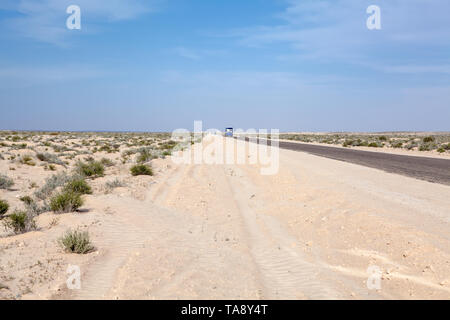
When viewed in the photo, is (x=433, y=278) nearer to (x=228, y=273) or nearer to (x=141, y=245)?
(x=228, y=273)

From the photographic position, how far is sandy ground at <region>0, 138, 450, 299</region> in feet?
15.9

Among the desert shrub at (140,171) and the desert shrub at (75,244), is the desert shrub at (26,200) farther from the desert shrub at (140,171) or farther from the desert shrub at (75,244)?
the desert shrub at (75,244)

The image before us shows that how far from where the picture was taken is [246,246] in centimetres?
694

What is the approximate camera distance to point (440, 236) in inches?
263

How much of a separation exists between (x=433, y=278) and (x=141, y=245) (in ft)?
16.3

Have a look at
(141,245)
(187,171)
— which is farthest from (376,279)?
(187,171)

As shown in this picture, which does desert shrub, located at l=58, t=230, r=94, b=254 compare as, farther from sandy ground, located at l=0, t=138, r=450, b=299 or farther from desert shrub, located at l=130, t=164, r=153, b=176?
desert shrub, located at l=130, t=164, r=153, b=176

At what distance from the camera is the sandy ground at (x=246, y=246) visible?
4.85m

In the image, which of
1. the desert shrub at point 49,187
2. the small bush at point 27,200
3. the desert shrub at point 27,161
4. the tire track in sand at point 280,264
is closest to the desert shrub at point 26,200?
the small bush at point 27,200

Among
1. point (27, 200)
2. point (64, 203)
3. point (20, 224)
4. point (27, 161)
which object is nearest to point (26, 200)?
point (27, 200)

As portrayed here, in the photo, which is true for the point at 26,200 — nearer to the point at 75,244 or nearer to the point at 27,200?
the point at 27,200

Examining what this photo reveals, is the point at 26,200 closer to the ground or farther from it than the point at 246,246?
farther from it

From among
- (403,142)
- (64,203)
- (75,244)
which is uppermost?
(403,142)
